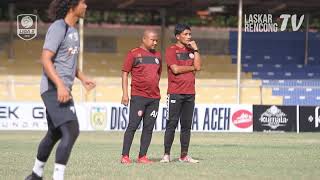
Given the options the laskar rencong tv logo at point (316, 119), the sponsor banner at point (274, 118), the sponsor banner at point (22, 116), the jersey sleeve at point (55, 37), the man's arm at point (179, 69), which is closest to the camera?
the jersey sleeve at point (55, 37)

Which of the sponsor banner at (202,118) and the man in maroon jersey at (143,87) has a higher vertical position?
the man in maroon jersey at (143,87)


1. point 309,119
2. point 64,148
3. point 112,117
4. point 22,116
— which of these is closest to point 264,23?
point 309,119

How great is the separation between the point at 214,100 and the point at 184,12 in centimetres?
824

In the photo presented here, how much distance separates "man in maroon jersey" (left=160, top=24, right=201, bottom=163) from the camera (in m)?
11.5

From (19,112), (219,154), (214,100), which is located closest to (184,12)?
(214,100)

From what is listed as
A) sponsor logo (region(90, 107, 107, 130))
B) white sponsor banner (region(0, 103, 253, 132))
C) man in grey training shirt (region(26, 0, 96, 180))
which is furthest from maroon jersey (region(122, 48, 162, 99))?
sponsor logo (region(90, 107, 107, 130))

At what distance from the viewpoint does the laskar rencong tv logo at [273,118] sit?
2328 cm

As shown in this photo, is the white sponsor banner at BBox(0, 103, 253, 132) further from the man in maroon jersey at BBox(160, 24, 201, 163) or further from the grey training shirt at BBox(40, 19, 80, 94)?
the grey training shirt at BBox(40, 19, 80, 94)

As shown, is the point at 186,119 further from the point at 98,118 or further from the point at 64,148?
the point at 98,118

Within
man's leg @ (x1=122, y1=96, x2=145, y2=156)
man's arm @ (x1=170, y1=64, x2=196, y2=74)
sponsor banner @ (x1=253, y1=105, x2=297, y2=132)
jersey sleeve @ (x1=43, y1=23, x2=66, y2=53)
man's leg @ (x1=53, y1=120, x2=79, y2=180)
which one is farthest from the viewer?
sponsor banner @ (x1=253, y1=105, x2=297, y2=132)

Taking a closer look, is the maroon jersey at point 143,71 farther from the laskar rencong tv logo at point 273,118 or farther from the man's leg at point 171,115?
the laskar rencong tv logo at point 273,118

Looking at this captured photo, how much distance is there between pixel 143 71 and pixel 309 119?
42.4 feet

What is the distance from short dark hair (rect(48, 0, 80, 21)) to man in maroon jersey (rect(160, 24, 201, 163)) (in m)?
3.82

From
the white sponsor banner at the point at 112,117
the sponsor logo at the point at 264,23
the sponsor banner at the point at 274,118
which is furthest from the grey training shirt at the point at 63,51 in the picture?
the sponsor banner at the point at 274,118
